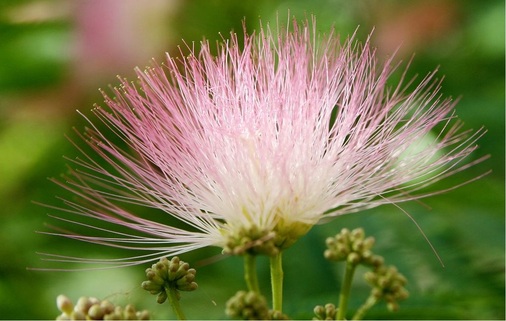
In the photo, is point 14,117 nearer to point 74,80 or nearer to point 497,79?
point 74,80

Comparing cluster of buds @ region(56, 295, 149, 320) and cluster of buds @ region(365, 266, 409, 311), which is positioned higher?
cluster of buds @ region(56, 295, 149, 320)

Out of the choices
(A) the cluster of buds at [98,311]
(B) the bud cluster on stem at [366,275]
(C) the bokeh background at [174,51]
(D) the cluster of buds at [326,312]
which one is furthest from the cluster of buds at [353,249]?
(C) the bokeh background at [174,51]

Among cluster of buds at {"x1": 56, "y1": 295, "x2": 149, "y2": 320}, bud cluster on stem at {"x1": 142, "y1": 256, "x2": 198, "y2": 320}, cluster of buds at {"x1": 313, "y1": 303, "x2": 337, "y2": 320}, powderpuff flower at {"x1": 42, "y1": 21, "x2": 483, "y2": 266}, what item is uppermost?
powderpuff flower at {"x1": 42, "y1": 21, "x2": 483, "y2": 266}

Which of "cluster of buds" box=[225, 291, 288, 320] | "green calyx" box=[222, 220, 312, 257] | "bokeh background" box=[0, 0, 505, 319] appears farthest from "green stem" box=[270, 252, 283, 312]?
"bokeh background" box=[0, 0, 505, 319]

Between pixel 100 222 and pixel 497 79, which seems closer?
pixel 100 222

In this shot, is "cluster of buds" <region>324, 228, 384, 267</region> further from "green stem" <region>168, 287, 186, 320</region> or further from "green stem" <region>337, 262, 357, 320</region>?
"green stem" <region>168, 287, 186, 320</region>

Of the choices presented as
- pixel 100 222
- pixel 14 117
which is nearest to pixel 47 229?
pixel 100 222
